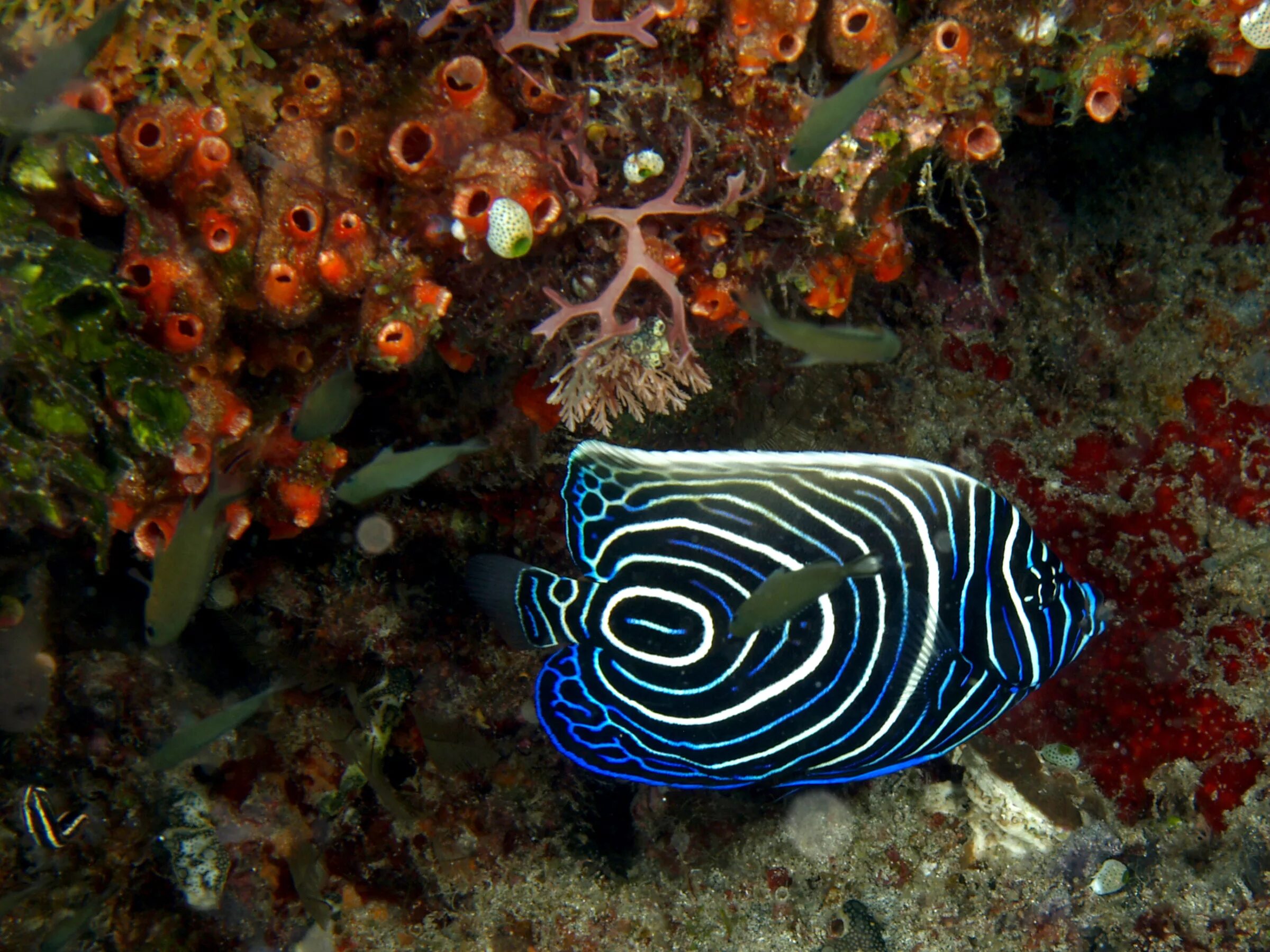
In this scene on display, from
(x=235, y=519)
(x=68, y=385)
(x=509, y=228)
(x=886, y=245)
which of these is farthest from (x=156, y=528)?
(x=886, y=245)

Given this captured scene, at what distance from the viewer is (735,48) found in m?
2.41

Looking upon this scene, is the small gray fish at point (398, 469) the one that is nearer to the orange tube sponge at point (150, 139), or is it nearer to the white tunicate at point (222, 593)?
the orange tube sponge at point (150, 139)

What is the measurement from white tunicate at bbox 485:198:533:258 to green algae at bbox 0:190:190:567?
122 centimetres

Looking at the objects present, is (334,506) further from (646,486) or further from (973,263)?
(973,263)

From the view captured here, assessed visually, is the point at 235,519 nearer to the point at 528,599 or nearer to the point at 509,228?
the point at 528,599

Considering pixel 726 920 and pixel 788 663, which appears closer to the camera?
pixel 788 663

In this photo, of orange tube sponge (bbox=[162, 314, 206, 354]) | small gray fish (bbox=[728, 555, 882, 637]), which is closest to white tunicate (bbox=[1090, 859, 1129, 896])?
small gray fish (bbox=[728, 555, 882, 637])

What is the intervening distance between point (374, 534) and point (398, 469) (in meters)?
1.16

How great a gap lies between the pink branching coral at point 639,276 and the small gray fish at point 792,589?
102 centimetres

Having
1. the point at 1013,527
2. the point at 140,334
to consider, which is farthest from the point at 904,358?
the point at 140,334

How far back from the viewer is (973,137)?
8.43 feet

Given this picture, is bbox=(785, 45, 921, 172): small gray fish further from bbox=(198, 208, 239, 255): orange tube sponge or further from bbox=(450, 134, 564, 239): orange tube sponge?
bbox=(198, 208, 239, 255): orange tube sponge

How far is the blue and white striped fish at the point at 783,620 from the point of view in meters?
2.34

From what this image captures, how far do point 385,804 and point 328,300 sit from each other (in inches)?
108
